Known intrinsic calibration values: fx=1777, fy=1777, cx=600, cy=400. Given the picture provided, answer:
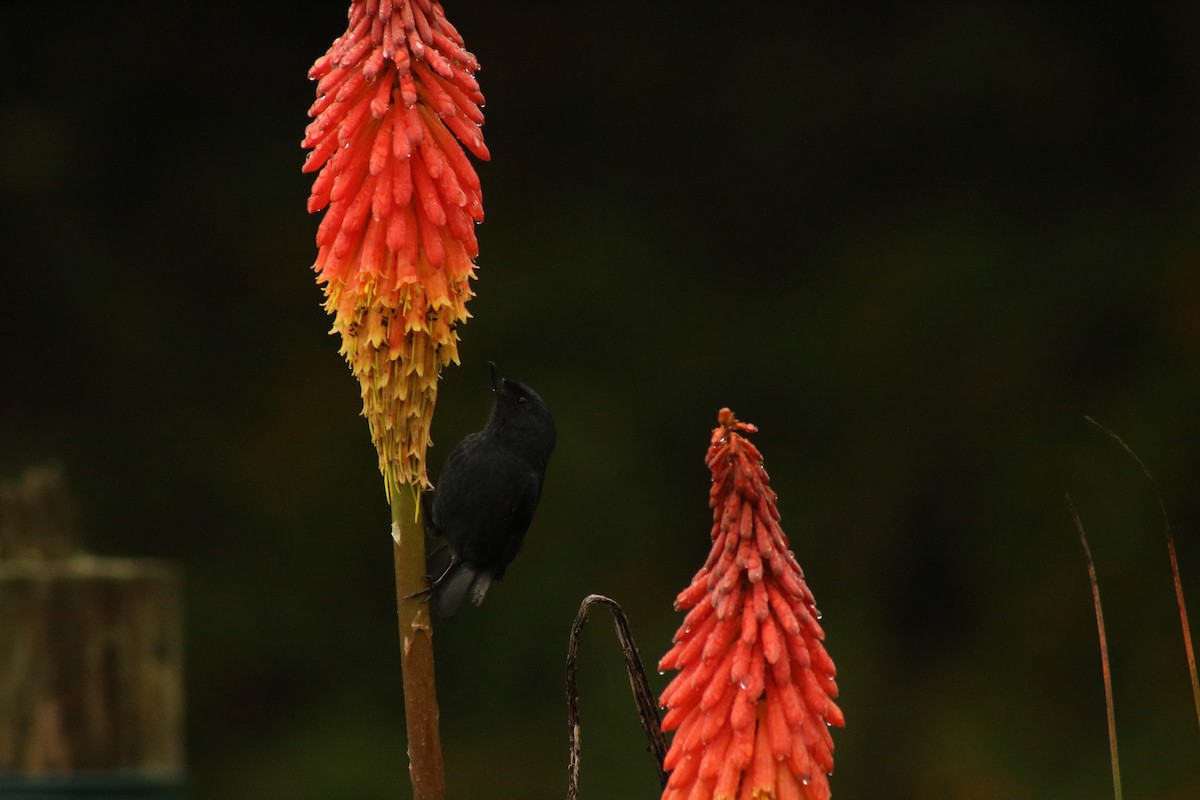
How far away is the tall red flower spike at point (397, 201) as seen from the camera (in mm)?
1948

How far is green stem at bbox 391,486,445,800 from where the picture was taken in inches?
72.9

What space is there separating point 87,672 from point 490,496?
4.94 ft

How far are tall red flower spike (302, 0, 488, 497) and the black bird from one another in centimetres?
34

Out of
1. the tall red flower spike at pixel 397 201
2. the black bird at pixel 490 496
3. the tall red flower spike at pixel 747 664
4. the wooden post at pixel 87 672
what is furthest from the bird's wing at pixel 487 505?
the wooden post at pixel 87 672

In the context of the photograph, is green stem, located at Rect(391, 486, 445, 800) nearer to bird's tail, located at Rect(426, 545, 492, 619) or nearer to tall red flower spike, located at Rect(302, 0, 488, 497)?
tall red flower spike, located at Rect(302, 0, 488, 497)

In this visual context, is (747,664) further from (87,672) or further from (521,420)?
(87,672)

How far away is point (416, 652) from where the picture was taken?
188 cm

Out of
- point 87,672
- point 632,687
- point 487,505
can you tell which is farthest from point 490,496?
point 87,672

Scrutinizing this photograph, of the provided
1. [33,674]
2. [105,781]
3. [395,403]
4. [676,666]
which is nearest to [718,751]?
[676,666]

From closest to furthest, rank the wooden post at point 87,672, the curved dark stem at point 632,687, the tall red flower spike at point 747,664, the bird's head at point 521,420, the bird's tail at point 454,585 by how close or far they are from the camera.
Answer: the tall red flower spike at point 747,664 → the curved dark stem at point 632,687 → the bird's tail at point 454,585 → the bird's head at point 521,420 → the wooden post at point 87,672

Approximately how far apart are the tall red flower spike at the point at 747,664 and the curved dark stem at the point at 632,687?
0.29 ft

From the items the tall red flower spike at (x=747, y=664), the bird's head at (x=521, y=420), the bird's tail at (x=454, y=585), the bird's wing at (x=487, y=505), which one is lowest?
the tall red flower spike at (x=747, y=664)

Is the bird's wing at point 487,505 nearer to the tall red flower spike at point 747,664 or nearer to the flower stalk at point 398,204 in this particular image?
the flower stalk at point 398,204

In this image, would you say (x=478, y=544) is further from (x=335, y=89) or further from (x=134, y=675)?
(x=134, y=675)
